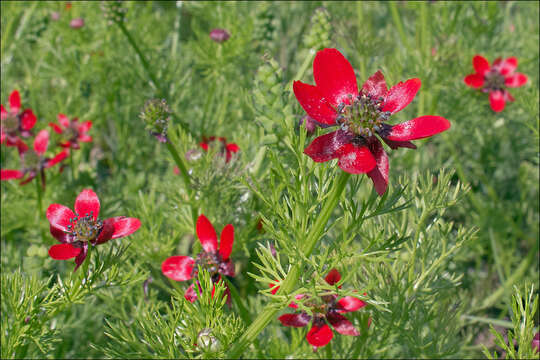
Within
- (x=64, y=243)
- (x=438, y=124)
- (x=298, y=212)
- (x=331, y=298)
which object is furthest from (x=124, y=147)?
(x=438, y=124)

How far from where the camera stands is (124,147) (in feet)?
9.02

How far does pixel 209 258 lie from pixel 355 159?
65 cm

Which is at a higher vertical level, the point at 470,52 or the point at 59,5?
the point at 59,5

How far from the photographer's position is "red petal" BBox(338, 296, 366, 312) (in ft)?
4.00

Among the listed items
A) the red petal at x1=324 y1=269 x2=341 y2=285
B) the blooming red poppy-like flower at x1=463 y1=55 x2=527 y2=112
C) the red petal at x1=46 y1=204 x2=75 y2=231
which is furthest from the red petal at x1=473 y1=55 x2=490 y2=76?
the red petal at x1=46 y1=204 x2=75 y2=231

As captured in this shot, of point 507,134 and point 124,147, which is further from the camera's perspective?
point 507,134

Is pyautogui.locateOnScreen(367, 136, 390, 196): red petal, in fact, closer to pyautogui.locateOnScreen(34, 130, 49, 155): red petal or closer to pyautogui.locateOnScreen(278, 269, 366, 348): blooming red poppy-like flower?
pyautogui.locateOnScreen(278, 269, 366, 348): blooming red poppy-like flower

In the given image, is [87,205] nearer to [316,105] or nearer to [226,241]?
[226,241]

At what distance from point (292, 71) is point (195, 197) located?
1739 millimetres

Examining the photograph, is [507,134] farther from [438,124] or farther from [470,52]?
[438,124]

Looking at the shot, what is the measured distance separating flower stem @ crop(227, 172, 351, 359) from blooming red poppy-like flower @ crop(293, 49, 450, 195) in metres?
0.05

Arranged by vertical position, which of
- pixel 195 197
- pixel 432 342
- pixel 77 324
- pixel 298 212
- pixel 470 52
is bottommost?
pixel 77 324

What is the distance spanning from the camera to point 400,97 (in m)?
1.01

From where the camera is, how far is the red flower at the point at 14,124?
2.10 meters
